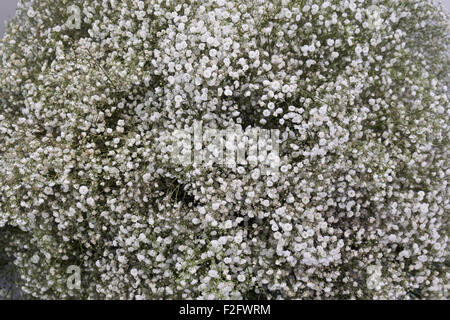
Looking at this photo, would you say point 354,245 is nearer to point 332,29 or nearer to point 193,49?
point 332,29

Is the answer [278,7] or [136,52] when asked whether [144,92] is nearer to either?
[136,52]

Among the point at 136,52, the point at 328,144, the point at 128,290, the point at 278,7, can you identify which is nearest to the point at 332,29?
the point at 278,7

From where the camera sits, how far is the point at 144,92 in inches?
230

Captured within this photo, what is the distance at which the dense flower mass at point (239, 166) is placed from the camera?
17.0ft

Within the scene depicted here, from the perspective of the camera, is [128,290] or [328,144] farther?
[128,290]

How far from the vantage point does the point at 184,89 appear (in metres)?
5.39

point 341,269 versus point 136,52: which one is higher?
point 136,52

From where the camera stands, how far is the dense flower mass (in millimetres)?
5195

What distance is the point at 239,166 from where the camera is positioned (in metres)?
5.17

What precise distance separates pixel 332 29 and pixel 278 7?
2.19 feet
